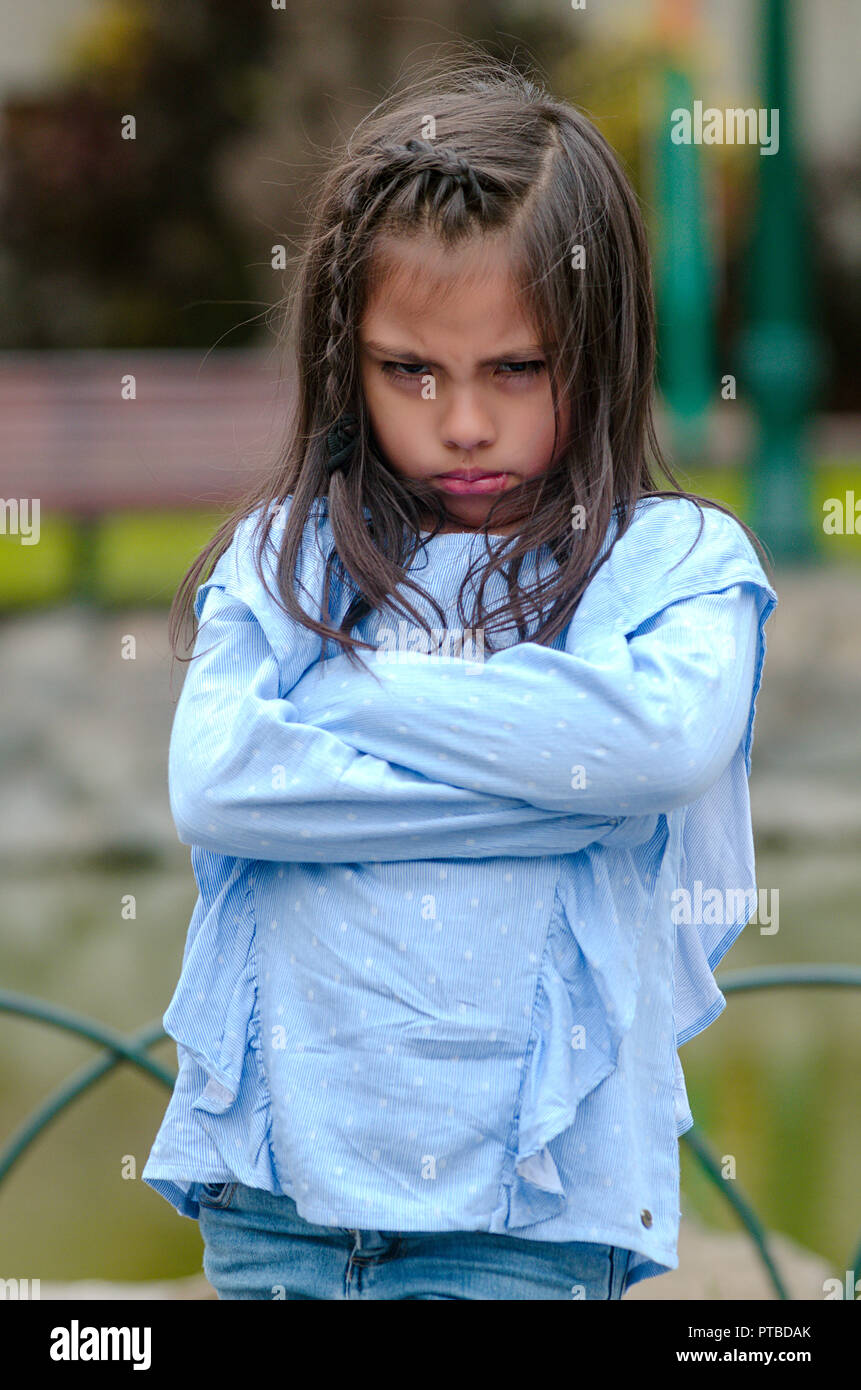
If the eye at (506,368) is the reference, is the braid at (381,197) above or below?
above

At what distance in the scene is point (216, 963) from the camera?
135 cm

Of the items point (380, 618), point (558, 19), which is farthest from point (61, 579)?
point (380, 618)

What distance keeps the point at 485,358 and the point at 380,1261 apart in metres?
0.77

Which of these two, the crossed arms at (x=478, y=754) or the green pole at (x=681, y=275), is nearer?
the crossed arms at (x=478, y=754)

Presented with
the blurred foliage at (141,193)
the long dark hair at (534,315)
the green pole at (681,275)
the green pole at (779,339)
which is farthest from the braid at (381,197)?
the blurred foliage at (141,193)

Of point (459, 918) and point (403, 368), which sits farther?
point (403, 368)

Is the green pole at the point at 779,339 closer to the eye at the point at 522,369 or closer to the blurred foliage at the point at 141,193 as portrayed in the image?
the blurred foliage at the point at 141,193

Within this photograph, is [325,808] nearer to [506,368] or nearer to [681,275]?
[506,368]

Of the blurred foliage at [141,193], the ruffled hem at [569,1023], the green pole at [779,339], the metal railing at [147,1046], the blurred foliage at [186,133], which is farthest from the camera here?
the blurred foliage at [141,193]

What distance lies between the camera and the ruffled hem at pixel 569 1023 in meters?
1.23

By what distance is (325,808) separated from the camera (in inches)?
51.1

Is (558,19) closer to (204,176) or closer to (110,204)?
(204,176)

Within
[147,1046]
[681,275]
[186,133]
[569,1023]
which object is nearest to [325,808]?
[569,1023]

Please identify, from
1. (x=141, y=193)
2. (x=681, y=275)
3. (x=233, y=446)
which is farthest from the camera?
(x=141, y=193)
